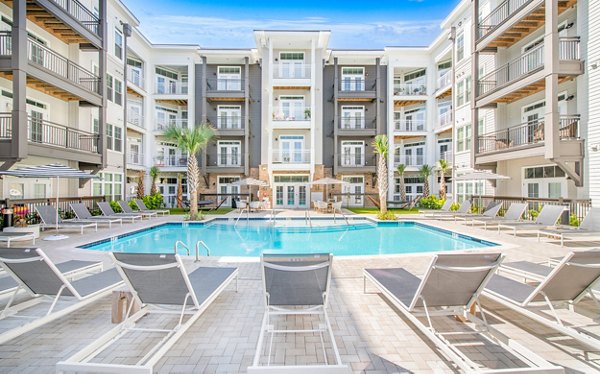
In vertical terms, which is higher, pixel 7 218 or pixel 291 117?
pixel 291 117

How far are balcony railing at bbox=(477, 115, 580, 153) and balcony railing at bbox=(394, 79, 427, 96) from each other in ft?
29.2

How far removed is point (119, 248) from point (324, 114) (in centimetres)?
1766

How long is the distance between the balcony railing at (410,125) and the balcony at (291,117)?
24.9 ft

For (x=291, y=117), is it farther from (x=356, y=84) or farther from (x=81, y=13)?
(x=81, y=13)

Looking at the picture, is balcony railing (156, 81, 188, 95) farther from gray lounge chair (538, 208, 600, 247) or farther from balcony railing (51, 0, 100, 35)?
gray lounge chair (538, 208, 600, 247)

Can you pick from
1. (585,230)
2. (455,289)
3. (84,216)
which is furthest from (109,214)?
(585,230)

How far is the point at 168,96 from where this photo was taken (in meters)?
22.7

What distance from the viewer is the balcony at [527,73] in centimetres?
1132

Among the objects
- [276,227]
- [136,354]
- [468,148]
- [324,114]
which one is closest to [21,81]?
[276,227]

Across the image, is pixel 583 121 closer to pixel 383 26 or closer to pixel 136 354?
pixel 136 354

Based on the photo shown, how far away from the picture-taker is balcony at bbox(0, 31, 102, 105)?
425 inches

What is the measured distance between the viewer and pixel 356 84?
23547 mm

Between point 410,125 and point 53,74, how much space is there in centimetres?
2227

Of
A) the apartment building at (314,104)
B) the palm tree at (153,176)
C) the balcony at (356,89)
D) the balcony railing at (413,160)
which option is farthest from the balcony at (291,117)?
the palm tree at (153,176)
